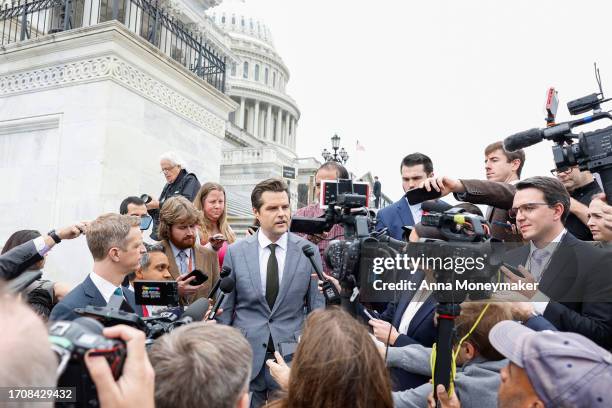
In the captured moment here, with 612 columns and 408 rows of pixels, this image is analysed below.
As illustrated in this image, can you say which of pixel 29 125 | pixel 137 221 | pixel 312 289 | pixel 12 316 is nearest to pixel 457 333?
pixel 312 289

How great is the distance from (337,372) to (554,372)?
74 centimetres

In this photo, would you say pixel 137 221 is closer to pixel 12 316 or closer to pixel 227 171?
pixel 12 316

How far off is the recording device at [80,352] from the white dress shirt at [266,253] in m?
2.61

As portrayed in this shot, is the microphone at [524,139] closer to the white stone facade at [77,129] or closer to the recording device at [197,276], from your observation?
the recording device at [197,276]

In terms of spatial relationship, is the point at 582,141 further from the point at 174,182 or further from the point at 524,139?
the point at 174,182

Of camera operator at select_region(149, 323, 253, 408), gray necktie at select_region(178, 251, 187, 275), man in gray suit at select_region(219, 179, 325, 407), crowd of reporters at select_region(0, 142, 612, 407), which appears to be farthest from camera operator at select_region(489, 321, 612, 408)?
gray necktie at select_region(178, 251, 187, 275)

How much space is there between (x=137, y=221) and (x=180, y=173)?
3222mm

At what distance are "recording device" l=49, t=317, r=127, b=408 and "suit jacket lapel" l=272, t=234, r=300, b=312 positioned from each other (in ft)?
8.29

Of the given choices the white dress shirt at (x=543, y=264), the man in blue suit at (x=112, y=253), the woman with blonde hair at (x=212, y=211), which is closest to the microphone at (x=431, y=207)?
the white dress shirt at (x=543, y=264)

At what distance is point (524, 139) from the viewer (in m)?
2.92

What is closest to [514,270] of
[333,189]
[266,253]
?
[333,189]

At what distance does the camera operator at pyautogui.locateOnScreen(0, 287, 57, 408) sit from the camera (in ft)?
3.55

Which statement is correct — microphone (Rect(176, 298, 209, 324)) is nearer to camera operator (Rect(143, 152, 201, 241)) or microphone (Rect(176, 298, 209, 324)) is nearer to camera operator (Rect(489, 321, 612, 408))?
camera operator (Rect(489, 321, 612, 408))

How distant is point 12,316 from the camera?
1.18 m
